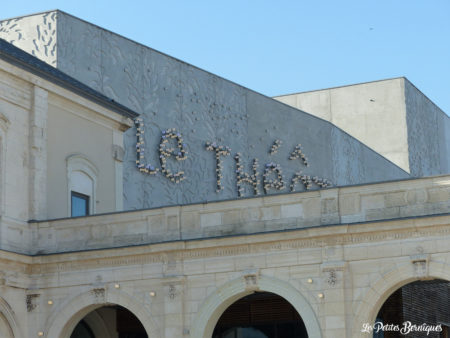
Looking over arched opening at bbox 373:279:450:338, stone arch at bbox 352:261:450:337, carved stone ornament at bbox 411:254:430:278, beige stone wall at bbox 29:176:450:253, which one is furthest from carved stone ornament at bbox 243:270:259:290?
arched opening at bbox 373:279:450:338

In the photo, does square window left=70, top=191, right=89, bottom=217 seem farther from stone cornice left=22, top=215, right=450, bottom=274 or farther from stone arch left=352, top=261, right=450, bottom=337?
stone arch left=352, top=261, right=450, bottom=337

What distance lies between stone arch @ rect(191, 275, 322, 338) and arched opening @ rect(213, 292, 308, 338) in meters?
3.75

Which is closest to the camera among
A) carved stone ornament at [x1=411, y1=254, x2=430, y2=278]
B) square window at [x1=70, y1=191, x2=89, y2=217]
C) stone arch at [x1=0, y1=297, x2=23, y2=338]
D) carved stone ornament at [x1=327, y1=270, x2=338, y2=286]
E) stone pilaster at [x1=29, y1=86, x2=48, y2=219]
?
carved stone ornament at [x1=411, y1=254, x2=430, y2=278]

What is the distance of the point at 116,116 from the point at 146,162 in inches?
276

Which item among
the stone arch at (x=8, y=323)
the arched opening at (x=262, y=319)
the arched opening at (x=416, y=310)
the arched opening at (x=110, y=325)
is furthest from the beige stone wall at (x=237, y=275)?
the arched opening at (x=416, y=310)

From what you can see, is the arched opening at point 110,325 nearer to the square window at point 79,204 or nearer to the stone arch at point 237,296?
the square window at point 79,204

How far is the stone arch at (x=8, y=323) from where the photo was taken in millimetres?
27625

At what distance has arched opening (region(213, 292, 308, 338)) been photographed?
98.8ft

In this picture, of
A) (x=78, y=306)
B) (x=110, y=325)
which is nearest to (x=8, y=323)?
(x=78, y=306)

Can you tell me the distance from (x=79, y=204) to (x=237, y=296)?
26.3 ft

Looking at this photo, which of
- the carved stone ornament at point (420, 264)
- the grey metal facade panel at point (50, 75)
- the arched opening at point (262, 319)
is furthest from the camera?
the arched opening at point (262, 319)

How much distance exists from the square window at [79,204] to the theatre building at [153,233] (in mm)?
42

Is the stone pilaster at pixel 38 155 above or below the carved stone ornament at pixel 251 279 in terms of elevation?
above

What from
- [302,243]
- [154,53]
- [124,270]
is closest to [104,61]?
[154,53]
